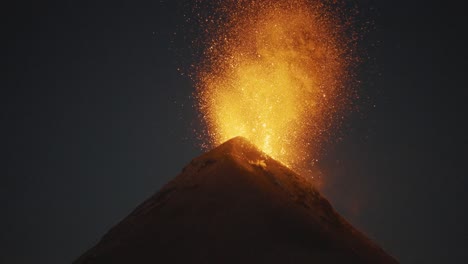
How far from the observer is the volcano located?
605 inches

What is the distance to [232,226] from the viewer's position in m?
16.4

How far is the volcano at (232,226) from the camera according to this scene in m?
15.4

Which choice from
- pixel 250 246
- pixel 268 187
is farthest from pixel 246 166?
pixel 250 246

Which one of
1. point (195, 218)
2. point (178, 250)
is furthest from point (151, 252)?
point (195, 218)

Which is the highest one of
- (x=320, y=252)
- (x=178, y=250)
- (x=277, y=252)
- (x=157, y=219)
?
(x=157, y=219)

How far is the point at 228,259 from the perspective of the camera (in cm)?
1469

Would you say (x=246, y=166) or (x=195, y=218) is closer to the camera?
(x=195, y=218)

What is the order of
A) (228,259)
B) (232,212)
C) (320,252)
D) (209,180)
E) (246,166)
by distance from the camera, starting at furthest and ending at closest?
(246,166), (209,180), (232,212), (320,252), (228,259)

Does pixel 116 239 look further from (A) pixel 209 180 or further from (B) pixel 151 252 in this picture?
(A) pixel 209 180

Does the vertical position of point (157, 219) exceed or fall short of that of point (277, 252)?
it exceeds it

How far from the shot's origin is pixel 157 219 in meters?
17.8

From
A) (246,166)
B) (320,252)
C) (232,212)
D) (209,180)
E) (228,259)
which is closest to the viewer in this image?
(228,259)

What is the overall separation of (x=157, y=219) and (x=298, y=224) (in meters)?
6.00

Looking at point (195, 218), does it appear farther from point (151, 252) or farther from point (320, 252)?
point (320, 252)
